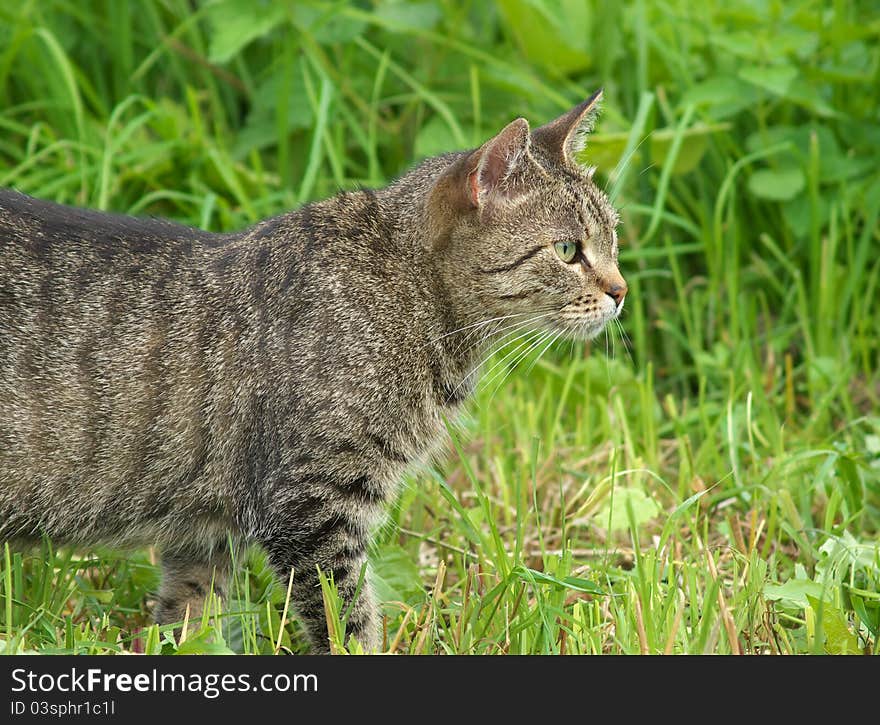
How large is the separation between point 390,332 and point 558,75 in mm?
2369

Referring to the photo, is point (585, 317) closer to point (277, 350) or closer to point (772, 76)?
point (277, 350)

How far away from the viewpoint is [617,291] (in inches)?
130

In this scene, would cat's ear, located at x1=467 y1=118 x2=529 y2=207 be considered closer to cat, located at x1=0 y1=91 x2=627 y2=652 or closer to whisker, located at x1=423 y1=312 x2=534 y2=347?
cat, located at x1=0 y1=91 x2=627 y2=652

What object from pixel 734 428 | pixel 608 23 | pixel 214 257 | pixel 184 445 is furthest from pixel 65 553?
pixel 608 23

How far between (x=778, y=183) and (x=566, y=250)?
1.88m

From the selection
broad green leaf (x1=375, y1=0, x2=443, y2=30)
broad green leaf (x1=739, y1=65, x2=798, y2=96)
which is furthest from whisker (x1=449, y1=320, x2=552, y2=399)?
broad green leaf (x1=375, y1=0, x2=443, y2=30)

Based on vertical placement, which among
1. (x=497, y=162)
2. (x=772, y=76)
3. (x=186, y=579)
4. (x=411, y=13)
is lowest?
(x=186, y=579)

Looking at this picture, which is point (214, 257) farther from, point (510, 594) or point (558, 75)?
point (558, 75)

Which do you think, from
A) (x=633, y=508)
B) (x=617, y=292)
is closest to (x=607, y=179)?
(x=617, y=292)

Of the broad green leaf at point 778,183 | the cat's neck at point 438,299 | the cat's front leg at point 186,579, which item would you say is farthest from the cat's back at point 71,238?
the broad green leaf at point 778,183

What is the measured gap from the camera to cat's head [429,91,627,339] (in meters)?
3.21

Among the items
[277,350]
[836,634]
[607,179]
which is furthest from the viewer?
[607,179]

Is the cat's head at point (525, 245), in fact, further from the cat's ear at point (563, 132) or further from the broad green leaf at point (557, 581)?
the broad green leaf at point (557, 581)

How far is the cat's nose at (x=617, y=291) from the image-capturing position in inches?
130
